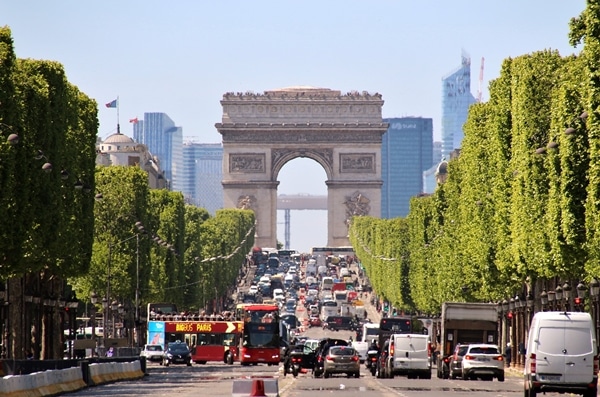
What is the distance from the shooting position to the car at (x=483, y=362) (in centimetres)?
7025

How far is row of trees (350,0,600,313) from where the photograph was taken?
58.4 meters

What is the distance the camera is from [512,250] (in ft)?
255

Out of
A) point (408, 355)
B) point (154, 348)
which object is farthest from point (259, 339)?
point (408, 355)

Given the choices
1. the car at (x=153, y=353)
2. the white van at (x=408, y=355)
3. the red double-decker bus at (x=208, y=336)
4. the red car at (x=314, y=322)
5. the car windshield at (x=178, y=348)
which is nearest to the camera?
the white van at (x=408, y=355)

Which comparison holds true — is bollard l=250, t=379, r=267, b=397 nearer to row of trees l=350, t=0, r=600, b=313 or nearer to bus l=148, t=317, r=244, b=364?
row of trees l=350, t=0, r=600, b=313

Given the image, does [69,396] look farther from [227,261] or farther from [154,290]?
[227,261]

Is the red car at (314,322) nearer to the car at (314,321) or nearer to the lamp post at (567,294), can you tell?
the car at (314,321)

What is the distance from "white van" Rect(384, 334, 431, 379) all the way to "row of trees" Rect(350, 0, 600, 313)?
5.82 meters

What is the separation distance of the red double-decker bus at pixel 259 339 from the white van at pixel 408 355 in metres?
30.3

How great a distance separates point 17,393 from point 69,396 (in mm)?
5472

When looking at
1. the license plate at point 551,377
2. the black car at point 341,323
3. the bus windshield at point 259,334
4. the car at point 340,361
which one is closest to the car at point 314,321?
the black car at point 341,323

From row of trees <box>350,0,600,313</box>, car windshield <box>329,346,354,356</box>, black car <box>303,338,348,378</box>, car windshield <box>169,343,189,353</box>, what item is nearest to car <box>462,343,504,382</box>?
row of trees <box>350,0,600,313</box>

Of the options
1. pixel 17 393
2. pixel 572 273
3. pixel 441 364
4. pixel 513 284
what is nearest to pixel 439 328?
pixel 513 284

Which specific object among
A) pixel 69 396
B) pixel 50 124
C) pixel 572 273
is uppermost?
pixel 50 124
